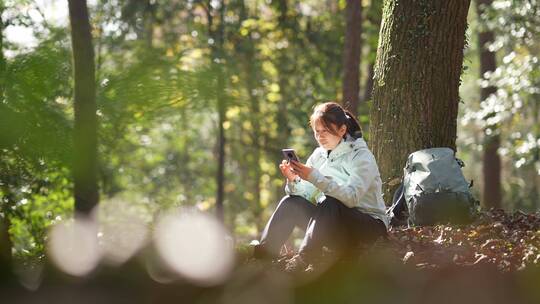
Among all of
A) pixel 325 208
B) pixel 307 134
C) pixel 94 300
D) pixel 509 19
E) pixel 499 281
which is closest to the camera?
pixel 94 300

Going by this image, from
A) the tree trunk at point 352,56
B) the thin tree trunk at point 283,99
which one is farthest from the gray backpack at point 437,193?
the thin tree trunk at point 283,99

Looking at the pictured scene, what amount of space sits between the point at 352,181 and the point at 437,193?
4.69 feet

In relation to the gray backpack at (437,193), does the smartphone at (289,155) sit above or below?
above

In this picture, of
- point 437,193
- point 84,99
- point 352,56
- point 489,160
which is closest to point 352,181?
point 437,193

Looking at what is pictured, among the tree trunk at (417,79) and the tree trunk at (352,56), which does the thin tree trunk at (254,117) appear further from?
the tree trunk at (417,79)

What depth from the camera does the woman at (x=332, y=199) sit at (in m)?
5.33

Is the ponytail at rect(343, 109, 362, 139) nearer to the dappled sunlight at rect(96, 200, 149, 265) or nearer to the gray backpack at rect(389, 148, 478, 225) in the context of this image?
the gray backpack at rect(389, 148, 478, 225)

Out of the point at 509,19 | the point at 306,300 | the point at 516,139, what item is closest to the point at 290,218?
the point at 306,300

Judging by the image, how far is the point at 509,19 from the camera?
1326cm

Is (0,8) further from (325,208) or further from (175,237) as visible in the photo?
(325,208)

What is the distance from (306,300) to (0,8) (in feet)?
8.96

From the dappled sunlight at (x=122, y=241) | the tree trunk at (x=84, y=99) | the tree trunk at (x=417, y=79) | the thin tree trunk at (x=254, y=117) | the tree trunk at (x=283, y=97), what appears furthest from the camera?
the tree trunk at (x=283, y=97)

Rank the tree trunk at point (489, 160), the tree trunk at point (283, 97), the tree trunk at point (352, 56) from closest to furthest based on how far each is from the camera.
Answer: the tree trunk at point (352, 56), the tree trunk at point (489, 160), the tree trunk at point (283, 97)

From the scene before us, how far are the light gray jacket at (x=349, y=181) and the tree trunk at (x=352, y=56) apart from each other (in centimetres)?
678
